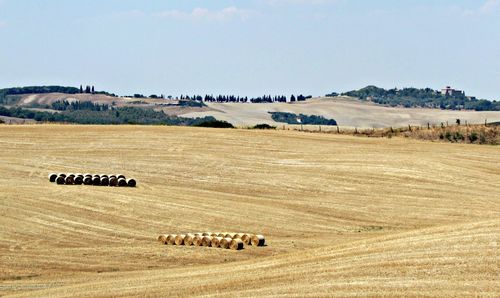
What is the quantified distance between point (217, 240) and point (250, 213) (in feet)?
37.0

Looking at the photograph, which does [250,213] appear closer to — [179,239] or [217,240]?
[179,239]

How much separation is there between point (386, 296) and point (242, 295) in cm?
564

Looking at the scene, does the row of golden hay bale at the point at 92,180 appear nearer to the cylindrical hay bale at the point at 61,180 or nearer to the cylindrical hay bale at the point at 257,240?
the cylindrical hay bale at the point at 61,180

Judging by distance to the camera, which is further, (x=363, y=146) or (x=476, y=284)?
(x=363, y=146)

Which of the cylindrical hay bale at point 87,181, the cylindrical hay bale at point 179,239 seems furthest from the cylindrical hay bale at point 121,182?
the cylindrical hay bale at point 179,239

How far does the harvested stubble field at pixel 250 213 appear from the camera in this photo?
3788cm

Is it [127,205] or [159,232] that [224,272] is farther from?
[127,205]

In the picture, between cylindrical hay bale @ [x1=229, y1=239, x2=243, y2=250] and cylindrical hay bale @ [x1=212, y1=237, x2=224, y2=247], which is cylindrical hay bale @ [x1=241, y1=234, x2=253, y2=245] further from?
cylindrical hay bale @ [x1=212, y1=237, x2=224, y2=247]

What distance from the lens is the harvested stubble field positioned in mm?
37875

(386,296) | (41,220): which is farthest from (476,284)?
(41,220)

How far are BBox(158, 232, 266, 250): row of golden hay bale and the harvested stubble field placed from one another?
740mm

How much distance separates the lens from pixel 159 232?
2276 inches

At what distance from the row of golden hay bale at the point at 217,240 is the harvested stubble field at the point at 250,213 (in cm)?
74

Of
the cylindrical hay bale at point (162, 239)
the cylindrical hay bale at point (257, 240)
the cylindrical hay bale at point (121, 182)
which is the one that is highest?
the cylindrical hay bale at point (121, 182)
